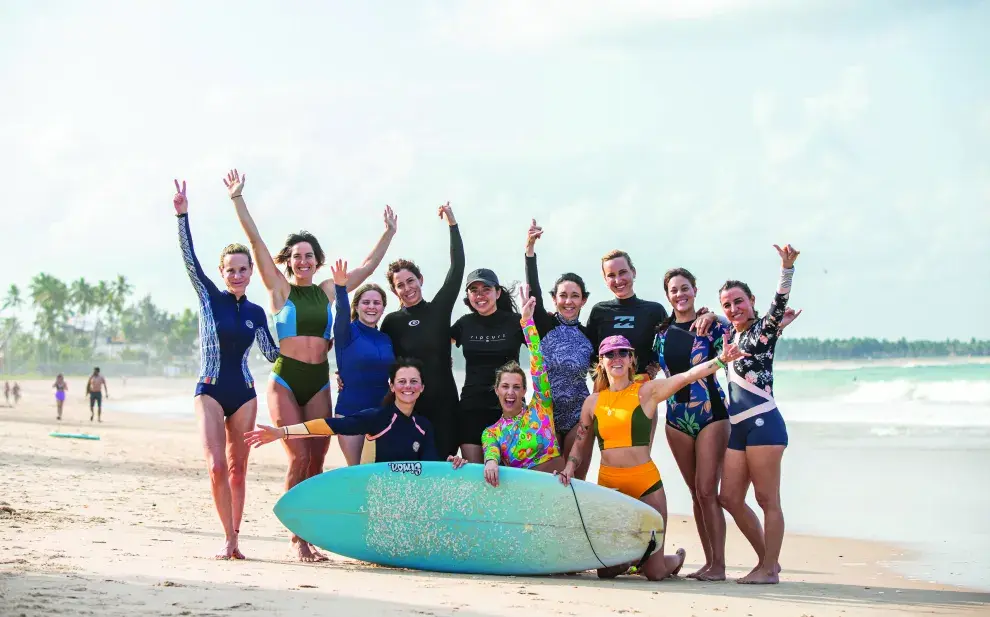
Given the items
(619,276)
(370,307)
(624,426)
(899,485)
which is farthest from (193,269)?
(899,485)

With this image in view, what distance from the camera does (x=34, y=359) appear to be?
335 feet

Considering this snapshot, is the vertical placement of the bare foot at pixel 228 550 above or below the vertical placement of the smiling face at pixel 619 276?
below

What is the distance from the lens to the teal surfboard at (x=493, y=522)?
529cm

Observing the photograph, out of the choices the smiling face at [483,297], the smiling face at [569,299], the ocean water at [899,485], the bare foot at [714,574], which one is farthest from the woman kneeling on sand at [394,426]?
the ocean water at [899,485]

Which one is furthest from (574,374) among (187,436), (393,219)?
(187,436)

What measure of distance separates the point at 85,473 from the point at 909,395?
29318mm

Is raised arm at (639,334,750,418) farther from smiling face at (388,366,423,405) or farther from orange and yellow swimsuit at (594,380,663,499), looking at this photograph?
smiling face at (388,366,423,405)

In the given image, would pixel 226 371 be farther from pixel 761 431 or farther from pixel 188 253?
pixel 761 431

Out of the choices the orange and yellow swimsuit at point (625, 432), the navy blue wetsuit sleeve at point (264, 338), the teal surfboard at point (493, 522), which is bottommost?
the teal surfboard at point (493, 522)

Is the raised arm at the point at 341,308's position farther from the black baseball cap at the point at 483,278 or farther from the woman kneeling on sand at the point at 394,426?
the black baseball cap at the point at 483,278

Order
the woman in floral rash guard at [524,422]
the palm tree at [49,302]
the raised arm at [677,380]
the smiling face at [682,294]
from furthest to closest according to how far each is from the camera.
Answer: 1. the palm tree at [49,302]
2. the smiling face at [682,294]
3. the woman in floral rash guard at [524,422]
4. the raised arm at [677,380]

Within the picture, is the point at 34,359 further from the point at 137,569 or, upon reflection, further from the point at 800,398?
the point at 137,569

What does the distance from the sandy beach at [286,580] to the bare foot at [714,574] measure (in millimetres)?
264

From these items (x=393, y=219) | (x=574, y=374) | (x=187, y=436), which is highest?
(x=393, y=219)
